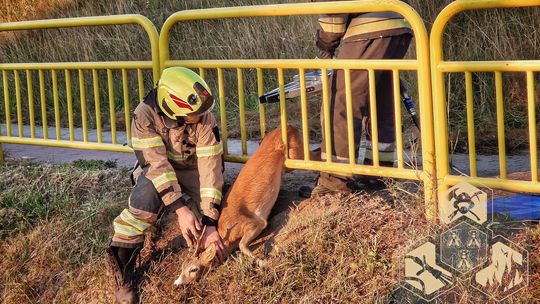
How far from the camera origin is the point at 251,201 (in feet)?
18.3

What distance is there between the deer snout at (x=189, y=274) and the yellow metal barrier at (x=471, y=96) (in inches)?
60.7

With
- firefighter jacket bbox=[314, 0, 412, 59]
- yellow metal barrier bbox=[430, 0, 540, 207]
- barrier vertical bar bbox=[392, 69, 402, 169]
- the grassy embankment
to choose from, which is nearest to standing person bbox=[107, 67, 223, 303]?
firefighter jacket bbox=[314, 0, 412, 59]

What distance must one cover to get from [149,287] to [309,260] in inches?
43.6

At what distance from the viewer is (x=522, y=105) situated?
8.86 m

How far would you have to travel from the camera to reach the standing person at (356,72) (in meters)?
5.67

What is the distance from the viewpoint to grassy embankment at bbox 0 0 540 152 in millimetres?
8867

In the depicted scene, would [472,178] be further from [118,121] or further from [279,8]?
[118,121]

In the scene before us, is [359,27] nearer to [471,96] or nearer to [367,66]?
[367,66]

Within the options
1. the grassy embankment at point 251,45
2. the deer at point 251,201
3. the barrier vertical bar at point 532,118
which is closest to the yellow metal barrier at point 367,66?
the deer at point 251,201

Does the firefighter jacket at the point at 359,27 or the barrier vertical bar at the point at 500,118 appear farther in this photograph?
the firefighter jacket at the point at 359,27

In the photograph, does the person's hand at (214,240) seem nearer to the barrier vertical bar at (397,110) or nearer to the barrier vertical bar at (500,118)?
the barrier vertical bar at (397,110)

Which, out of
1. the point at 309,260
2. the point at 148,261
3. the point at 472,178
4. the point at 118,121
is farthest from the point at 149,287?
the point at 118,121

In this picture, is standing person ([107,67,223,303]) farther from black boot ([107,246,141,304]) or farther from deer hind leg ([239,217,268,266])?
deer hind leg ([239,217,268,266])

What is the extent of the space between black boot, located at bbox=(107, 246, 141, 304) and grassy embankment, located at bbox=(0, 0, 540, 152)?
2.92 metres
